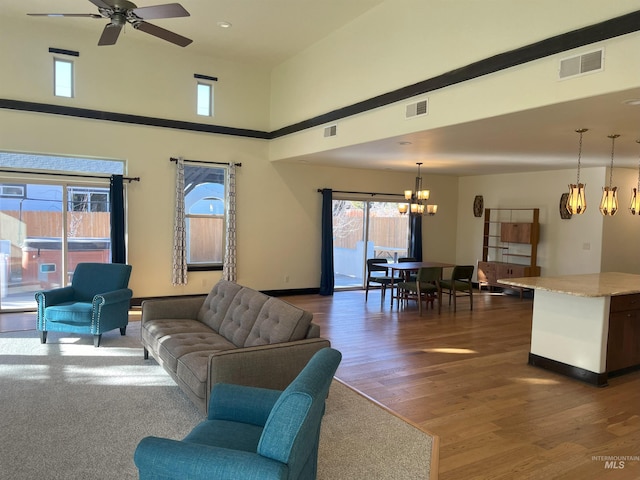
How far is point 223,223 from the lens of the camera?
8648 millimetres

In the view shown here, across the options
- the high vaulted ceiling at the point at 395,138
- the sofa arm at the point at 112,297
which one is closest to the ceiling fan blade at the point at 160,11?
the high vaulted ceiling at the point at 395,138

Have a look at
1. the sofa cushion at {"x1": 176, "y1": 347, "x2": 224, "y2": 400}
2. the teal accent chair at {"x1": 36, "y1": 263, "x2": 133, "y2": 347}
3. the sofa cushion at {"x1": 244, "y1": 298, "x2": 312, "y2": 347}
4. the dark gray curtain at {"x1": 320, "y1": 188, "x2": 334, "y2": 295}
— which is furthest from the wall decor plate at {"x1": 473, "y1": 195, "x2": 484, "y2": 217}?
the sofa cushion at {"x1": 176, "y1": 347, "x2": 224, "y2": 400}

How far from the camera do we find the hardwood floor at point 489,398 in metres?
3.11

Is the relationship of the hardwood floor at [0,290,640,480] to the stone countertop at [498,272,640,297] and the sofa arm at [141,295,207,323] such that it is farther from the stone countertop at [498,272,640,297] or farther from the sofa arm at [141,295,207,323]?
the sofa arm at [141,295,207,323]

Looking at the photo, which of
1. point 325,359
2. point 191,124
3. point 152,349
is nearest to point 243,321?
point 152,349

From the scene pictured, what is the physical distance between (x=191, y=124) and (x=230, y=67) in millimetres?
1346

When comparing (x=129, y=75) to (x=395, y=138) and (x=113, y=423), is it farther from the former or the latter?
(x=113, y=423)

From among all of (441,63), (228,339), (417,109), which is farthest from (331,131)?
(228,339)

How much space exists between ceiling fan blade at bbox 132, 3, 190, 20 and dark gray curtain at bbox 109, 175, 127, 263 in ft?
13.0

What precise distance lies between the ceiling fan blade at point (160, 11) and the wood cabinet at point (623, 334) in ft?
15.8

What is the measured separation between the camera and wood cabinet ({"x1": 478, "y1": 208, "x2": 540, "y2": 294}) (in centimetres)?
948

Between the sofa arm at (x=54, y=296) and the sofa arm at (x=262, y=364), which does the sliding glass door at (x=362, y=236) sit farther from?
the sofa arm at (x=262, y=364)

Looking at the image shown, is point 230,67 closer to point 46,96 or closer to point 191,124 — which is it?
point 191,124

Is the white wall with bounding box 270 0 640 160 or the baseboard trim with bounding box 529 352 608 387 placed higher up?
the white wall with bounding box 270 0 640 160
